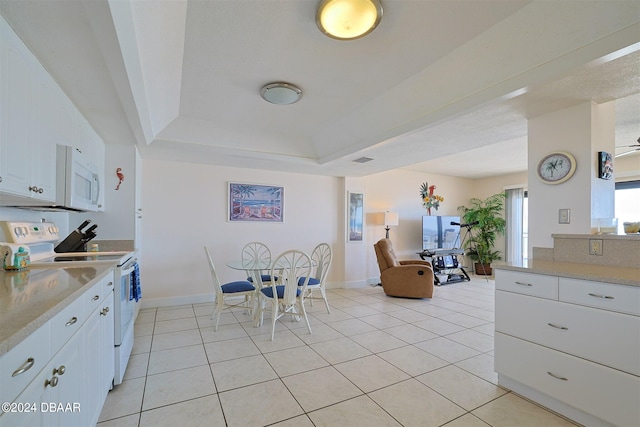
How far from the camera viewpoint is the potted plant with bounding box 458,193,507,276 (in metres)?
6.76

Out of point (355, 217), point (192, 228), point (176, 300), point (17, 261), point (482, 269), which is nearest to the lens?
point (17, 261)

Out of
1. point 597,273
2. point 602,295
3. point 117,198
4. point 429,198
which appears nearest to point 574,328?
point 602,295

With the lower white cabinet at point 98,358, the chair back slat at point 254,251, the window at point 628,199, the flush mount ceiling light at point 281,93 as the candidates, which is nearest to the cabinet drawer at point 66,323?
the lower white cabinet at point 98,358

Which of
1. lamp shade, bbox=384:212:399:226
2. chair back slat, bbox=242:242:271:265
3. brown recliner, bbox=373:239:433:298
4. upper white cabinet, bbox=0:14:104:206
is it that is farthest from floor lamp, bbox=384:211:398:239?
upper white cabinet, bbox=0:14:104:206

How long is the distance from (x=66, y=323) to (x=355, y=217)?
4.90 metres

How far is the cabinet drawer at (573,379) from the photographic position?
5.02 feet

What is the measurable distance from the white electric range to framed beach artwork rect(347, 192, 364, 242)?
382 cm

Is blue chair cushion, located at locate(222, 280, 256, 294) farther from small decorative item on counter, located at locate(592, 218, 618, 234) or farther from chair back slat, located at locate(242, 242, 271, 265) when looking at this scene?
small decorative item on counter, located at locate(592, 218, 618, 234)

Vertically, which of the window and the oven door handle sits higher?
the window

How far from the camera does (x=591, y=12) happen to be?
5.27ft

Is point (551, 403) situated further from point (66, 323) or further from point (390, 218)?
point (390, 218)

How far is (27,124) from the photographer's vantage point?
1.61 metres

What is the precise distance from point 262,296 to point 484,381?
234cm

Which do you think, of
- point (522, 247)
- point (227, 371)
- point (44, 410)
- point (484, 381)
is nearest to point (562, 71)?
point (484, 381)
